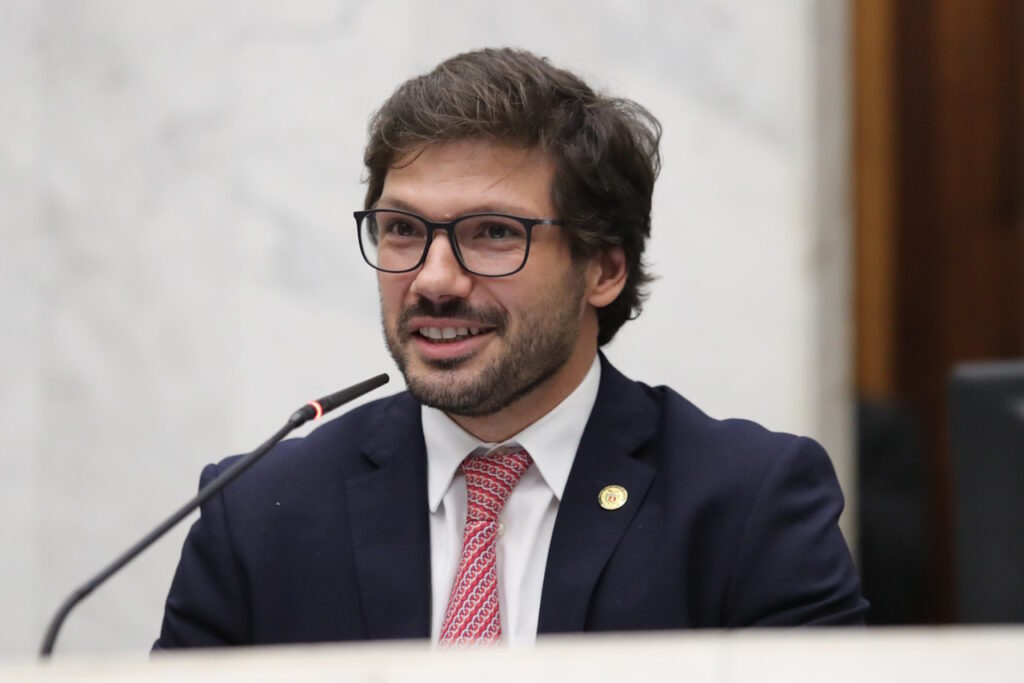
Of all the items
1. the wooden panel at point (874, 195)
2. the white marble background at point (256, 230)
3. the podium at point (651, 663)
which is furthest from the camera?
the wooden panel at point (874, 195)

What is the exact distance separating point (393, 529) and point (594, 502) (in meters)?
0.29

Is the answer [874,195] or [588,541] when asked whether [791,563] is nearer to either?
[588,541]

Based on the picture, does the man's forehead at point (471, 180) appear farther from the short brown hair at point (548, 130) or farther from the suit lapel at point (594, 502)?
the suit lapel at point (594, 502)

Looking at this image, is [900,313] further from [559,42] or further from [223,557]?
[223,557]

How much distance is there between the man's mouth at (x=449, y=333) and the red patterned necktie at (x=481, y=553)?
186mm

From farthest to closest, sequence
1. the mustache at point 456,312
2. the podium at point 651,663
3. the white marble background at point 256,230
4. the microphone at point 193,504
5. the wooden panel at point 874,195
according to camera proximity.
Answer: the wooden panel at point 874,195 < the white marble background at point 256,230 < the mustache at point 456,312 < the microphone at point 193,504 < the podium at point 651,663

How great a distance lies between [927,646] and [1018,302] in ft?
10.8

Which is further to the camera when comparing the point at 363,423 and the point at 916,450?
the point at 916,450

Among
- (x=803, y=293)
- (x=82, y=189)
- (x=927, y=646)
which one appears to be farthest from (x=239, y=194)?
(x=927, y=646)

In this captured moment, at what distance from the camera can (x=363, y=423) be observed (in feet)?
7.82

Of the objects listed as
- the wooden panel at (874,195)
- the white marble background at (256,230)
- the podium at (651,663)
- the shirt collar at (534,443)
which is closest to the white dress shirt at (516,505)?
the shirt collar at (534,443)

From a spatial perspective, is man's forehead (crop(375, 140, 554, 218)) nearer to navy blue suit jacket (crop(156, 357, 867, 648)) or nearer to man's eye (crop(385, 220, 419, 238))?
man's eye (crop(385, 220, 419, 238))

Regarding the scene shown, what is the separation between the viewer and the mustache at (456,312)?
85.3 inches

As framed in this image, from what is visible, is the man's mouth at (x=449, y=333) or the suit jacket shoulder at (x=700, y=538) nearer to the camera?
the suit jacket shoulder at (x=700, y=538)
